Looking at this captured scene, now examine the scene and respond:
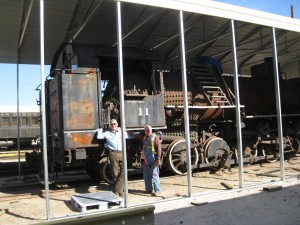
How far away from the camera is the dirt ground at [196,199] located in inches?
255

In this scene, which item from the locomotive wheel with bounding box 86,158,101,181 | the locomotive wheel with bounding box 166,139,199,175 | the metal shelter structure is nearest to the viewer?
the metal shelter structure

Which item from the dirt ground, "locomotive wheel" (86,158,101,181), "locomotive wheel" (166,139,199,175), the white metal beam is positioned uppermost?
the white metal beam

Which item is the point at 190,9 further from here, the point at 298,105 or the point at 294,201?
the point at 298,105

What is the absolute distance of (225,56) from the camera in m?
15.5

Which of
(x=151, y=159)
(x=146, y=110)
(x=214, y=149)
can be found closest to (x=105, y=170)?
(x=151, y=159)

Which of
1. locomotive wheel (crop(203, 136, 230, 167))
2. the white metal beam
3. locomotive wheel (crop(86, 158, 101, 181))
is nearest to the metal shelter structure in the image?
the white metal beam

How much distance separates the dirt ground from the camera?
6469 millimetres

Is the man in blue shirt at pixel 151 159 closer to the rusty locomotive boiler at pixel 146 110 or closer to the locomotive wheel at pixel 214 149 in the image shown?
the rusty locomotive boiler at pixel 146 110

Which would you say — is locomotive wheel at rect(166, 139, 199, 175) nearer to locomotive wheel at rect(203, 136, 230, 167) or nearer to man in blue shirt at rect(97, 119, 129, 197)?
locomotive wheel at rect(203, 136, 230, 167)

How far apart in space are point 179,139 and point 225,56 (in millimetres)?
6519

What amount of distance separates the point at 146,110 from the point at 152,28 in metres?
3.53

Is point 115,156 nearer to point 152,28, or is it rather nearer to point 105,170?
point 105,170

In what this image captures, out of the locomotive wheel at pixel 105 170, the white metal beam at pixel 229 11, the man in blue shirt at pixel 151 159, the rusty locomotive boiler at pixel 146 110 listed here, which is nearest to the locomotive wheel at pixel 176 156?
the rusty locomotive boiler at pixel 146 110

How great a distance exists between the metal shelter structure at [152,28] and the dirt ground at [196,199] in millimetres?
507
